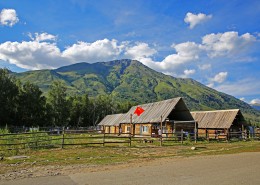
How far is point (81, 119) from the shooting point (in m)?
79.4

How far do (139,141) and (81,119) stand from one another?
5201 centimetres

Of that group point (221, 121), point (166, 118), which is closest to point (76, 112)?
point (166, 118)

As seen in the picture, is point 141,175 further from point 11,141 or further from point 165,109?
point 165,109

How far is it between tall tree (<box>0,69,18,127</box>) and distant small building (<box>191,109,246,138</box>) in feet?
131

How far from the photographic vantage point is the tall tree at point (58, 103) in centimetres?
6862

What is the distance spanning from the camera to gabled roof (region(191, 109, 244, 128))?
3944 centimetres

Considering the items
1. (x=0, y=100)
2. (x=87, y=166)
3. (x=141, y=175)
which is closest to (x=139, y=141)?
(x=87, y=166)

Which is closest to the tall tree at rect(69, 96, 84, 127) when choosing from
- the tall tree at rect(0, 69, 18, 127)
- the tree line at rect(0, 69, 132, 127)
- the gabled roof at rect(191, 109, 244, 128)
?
the tree line at rect(0, 69, 132, 127)

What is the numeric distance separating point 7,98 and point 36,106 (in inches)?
282

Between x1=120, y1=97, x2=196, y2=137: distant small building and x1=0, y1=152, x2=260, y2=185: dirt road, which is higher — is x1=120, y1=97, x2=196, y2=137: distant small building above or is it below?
above

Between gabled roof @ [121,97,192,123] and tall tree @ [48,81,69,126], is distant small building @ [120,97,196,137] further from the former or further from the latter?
tall tree @ [48,81,69,126]

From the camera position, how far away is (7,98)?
59.2m

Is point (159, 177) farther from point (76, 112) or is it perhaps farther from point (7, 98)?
point (76, 112)

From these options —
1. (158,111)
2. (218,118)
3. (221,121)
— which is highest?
(158,111)
